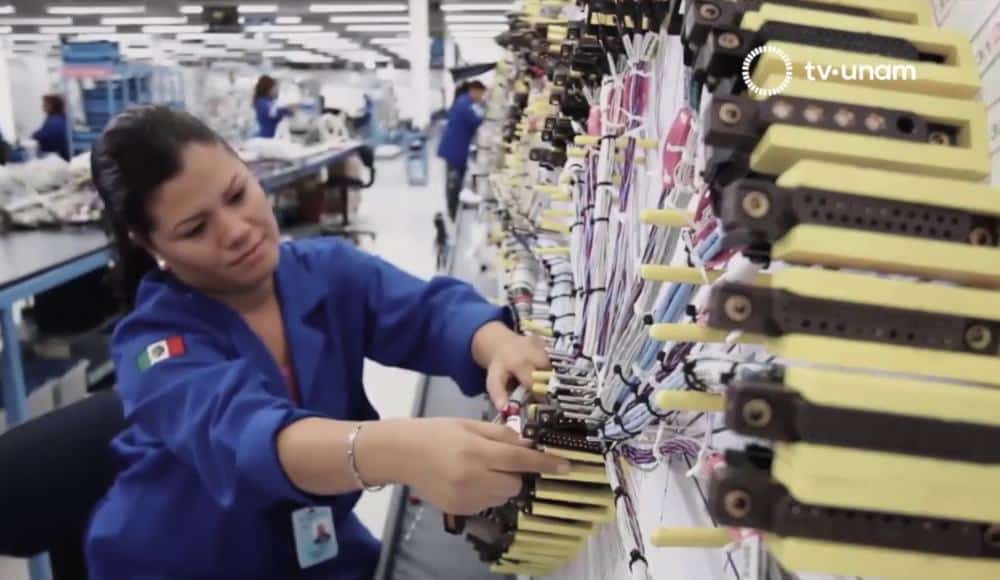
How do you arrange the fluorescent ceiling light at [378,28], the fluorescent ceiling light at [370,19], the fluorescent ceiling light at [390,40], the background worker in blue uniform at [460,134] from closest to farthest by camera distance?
the background worker in blue uniform at [460,134], the fluorescent ceiling light at [370,19], the fluorescent ceiling light at [378,28], the fluorescent ceiling light at [390,40]

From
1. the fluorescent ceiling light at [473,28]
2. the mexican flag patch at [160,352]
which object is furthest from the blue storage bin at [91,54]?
the fluorescent ceiling light at [473,28]

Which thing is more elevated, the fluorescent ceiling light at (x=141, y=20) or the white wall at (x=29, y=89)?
the fluorescent ceiling light at (x=141, y=20)

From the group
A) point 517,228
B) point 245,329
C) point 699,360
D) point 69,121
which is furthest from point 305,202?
point 699,360

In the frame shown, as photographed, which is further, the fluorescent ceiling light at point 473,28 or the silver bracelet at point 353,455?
the fluorescent ceiling light at point 473,28

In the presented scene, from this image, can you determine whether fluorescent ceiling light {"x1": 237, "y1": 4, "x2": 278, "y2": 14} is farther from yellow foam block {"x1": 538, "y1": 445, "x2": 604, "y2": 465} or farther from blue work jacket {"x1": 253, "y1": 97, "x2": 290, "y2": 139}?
yellow foam block {"x1": 538, "y1": 445, "x2": 604, "y2": 465}

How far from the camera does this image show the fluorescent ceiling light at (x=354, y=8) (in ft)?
47.5

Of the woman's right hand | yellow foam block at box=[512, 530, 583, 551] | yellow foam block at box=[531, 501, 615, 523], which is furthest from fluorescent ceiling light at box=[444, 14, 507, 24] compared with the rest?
the woman's right hand

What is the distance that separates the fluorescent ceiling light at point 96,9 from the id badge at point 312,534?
15.6 metres

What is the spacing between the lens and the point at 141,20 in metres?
16.1

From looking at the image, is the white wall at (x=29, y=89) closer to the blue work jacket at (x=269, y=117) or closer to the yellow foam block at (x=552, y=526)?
the blue work jacket at (x=269, y=117)

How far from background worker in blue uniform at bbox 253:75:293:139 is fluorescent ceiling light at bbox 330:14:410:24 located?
8864 millimetres

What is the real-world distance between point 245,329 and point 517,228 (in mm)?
707

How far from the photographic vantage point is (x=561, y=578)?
1.24m

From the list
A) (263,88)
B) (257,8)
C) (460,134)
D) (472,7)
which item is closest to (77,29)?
(257,8)
